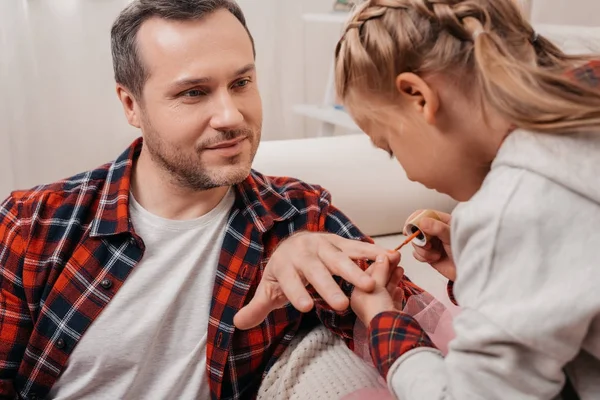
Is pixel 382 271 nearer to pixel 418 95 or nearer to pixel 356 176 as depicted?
pixel 418 95

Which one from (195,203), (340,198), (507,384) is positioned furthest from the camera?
(340,198)

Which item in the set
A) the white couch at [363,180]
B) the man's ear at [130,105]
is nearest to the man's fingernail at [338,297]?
the man's ear at [130,105]

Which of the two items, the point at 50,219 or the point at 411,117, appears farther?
the point at 50,219

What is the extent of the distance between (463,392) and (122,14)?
98cm

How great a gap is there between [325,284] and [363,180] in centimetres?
97

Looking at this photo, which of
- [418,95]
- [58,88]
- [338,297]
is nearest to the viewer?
[418,95]

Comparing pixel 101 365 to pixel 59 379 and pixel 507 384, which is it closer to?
pixel 59 379

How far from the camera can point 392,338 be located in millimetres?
900

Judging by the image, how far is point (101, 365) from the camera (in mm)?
1293

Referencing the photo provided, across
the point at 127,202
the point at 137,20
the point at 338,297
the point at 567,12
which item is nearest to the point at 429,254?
the point at 338,297

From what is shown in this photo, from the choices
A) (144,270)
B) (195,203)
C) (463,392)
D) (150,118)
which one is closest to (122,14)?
(150,118)

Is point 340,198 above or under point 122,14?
under

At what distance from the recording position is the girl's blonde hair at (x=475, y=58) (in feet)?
2.56

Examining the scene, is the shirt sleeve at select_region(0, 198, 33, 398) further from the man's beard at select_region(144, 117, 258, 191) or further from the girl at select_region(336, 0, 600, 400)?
the girl at select_region(336, 0, 600, 400)
